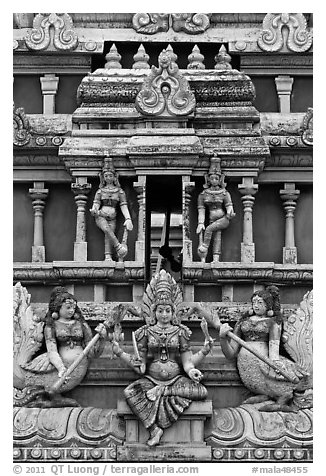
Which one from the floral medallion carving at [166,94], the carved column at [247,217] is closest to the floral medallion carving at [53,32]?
the floral medallion carving at [166,94]

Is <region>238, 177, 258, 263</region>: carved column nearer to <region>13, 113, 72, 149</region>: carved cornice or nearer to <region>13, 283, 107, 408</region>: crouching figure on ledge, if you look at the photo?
<region>13, 283, 107, 408</region>: crouching figure on ledge

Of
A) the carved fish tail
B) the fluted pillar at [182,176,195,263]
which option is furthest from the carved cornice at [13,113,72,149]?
the carved fish tail

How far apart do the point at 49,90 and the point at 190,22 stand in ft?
4.60

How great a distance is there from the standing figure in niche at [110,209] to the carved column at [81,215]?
0.43 ft

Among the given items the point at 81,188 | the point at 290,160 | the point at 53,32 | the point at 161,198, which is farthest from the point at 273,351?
the point at 53,32

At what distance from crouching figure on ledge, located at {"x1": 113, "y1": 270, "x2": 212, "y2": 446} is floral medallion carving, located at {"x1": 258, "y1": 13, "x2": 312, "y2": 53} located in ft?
7.91

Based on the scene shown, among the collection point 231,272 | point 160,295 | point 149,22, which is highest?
point 149,22

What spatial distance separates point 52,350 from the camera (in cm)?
1448

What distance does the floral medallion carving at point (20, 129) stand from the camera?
1512 cm

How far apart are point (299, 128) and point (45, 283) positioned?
263 cm

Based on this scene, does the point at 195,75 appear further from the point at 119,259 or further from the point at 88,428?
the point at 88,428

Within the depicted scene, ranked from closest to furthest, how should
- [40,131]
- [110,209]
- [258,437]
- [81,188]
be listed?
[258,437] → [110,209] → [81,188] → [40,131]

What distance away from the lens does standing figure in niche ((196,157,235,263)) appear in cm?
1484

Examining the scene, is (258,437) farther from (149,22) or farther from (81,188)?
(149,22)
